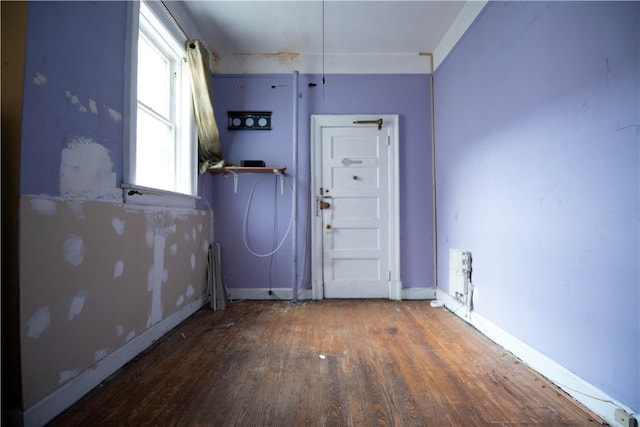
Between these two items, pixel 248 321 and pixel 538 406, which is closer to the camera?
pixel 538 406

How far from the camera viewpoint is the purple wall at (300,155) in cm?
311

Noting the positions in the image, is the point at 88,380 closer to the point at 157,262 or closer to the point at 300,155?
the point at 157,262

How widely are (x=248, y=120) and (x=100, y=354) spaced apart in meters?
2.45

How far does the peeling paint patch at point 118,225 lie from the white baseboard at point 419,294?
265 centimetres

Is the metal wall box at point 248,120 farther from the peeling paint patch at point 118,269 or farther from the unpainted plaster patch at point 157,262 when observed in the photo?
the peeling paint patch at point 118,269

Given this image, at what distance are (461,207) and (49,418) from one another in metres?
2.96

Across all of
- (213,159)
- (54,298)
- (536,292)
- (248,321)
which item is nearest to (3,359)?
(54,298)

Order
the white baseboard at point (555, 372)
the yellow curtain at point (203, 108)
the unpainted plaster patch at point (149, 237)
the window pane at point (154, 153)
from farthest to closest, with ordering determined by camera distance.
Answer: the yellow curtain at point (203, 108)
the window pane at point (154, 153)
the unpainted plaster patch at point (149, 237)
the white baseboard at point (555, 372)

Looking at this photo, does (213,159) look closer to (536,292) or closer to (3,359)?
(3,359)

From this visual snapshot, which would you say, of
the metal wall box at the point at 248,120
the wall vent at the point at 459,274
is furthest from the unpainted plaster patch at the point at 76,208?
the wall vent at the point at 459,274

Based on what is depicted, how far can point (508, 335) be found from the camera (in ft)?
6.19

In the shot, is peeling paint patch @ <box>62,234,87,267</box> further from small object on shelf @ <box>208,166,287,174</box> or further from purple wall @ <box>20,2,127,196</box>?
small object on shelf @ <box>208,166,287,174</box>

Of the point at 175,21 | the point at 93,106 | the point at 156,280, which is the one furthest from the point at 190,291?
the point at 175,21

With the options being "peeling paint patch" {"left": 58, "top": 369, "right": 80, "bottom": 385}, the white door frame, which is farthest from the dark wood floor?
the white door frame
